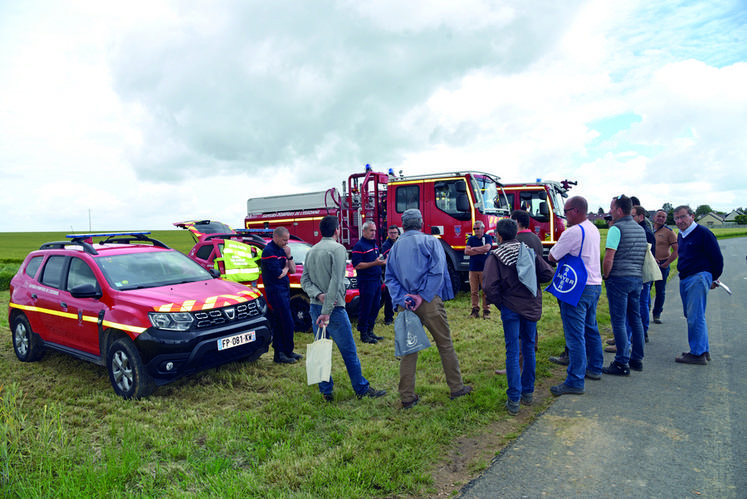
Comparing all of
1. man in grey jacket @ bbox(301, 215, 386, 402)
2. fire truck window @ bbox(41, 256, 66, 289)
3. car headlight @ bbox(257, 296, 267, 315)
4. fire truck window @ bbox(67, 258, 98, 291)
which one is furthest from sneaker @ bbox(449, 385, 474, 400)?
fire truck window @ bbox(41, 256, 66, 289)

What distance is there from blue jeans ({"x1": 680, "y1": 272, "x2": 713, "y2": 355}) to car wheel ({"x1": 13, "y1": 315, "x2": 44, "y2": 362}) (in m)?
8.45

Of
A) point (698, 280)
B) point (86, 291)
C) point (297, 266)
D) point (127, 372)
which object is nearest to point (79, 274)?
point (86, 291)

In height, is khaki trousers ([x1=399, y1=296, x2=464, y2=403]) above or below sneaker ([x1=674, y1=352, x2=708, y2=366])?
above

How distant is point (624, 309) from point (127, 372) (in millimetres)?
5486

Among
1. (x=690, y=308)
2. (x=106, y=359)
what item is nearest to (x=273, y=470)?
(x=106, y=359)

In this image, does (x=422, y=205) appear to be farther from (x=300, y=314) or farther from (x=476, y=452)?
(x=476, y=452)

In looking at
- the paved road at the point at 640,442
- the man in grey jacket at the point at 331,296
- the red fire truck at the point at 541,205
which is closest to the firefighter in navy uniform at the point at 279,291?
the man in grey jacket at the point at 331,296

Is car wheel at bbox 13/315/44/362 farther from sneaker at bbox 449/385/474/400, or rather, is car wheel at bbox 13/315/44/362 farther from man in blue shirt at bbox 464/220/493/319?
man in blue shirt at bbox 464/220/493/319

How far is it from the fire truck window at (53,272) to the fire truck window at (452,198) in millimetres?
7396

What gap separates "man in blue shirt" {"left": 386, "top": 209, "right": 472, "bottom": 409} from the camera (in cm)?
406

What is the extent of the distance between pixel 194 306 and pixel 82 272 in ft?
5.71

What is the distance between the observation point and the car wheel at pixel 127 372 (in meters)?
4.52

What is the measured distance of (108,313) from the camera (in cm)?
477

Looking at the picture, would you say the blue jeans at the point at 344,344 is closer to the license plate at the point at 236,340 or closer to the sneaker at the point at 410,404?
the sneaker at the point at 410,404
